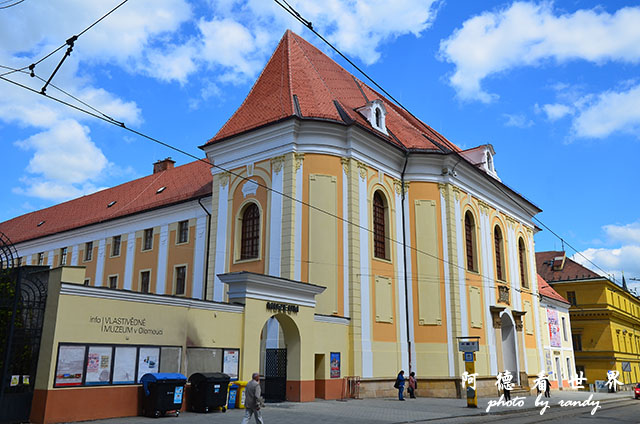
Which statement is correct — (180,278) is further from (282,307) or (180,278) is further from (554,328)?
(554,328)

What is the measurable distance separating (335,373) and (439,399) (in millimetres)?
6055

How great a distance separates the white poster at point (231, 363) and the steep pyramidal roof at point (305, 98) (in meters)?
11.6

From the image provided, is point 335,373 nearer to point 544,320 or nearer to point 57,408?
point 57,408

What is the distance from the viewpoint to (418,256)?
94.9ft

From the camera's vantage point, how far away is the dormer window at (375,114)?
28.9m

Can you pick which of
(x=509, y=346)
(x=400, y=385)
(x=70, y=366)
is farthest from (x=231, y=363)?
(x=509, y=346)

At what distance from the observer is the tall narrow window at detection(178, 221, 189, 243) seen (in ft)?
110

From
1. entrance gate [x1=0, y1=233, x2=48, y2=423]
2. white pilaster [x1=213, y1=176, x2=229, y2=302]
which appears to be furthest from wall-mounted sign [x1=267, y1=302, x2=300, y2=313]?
entrance gate [x1=0, y1=233, x2=48, y2=423]

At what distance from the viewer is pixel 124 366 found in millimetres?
15039

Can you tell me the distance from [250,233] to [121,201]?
18.4 metres

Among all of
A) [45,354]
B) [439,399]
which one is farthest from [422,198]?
[45,354]

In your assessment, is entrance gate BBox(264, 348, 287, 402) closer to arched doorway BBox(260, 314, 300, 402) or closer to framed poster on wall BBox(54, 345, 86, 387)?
arched doorway BBox(260, 314, 300, 402)

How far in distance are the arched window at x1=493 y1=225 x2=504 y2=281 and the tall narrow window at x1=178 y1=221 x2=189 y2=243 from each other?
18.8 m

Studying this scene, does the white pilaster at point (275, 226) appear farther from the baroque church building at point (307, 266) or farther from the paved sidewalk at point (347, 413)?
the paved sidewalk at point (347, 413)
